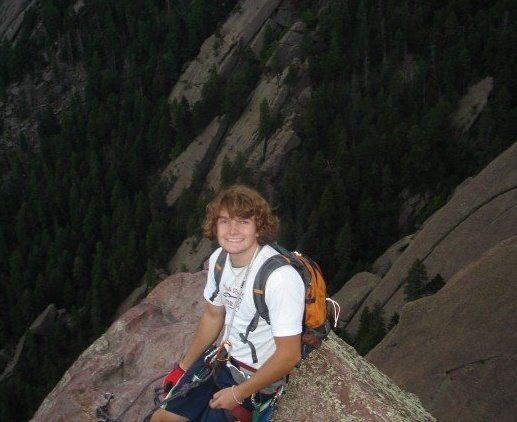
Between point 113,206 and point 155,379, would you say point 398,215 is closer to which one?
point 113,206

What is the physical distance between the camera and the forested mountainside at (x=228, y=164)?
174 ft

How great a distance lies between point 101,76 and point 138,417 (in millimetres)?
87191

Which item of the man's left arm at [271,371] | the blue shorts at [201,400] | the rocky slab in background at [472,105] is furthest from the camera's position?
the rocky slab in background at [472,105]

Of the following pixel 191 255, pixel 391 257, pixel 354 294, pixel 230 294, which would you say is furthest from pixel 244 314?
pixel 191 255

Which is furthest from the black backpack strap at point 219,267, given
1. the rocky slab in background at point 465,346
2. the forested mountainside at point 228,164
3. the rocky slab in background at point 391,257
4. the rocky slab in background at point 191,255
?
the rocky slab in background at point 191,255

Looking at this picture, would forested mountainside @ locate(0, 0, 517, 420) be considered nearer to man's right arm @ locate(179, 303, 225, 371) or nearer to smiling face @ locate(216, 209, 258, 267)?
man's right arm @ locate(179, 303, 225, 371)

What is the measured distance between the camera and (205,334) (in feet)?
20.7

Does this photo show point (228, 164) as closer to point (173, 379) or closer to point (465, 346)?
point (465, 346)

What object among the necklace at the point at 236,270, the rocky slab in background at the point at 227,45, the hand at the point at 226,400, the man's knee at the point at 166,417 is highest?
the necklace at the point at 236,270

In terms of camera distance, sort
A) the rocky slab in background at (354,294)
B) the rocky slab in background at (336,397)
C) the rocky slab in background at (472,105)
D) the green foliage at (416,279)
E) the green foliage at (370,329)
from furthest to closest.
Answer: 1. the rocky slab in background at (472,105)
2. the rocky slab in background at (354,294)
3. the green foliage at (370,329)
4. the green foliage at (416,279)
5. the rocky slab in background at (336,397)

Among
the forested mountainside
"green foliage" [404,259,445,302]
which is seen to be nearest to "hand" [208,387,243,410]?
"green foliage" [404,259,445,302]

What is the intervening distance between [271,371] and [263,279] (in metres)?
0.89

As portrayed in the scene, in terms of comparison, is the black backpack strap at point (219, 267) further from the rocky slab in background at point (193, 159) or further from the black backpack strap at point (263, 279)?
the rocky slab in background at point (193, 159)

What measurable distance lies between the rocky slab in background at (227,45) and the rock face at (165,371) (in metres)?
60.4
